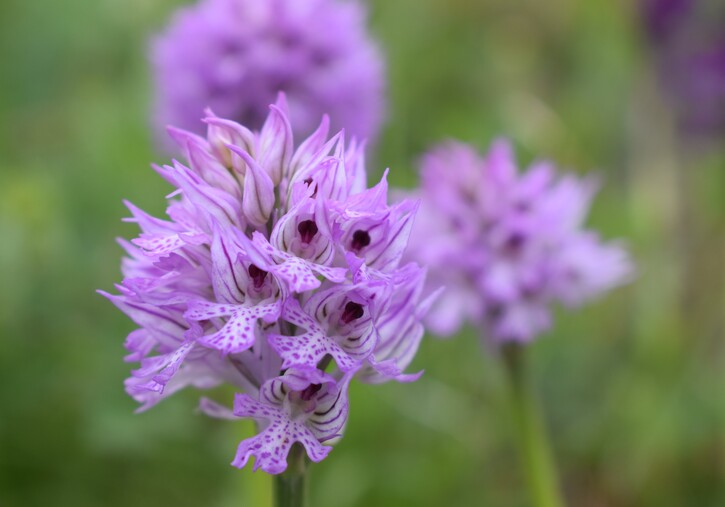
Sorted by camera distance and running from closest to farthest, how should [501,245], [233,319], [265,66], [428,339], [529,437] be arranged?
[233,319] → [529,437] → [501,245] → [265,66] → [428,339]

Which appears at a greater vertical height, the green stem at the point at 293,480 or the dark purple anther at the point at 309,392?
the dark purple anther at the point at 309,392

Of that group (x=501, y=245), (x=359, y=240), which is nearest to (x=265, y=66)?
(x=501, y=245)

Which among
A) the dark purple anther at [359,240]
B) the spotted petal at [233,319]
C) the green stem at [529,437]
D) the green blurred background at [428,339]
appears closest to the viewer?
the spotted petal at [233,319]

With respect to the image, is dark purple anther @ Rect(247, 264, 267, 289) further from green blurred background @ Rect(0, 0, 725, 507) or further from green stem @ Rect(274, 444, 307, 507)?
green blurred background @ Rect(0, 0, 725, 507)

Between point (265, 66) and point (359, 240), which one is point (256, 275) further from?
point (265, 66)

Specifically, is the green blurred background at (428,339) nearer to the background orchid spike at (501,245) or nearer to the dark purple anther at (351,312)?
the background orchid spike at (501,245)

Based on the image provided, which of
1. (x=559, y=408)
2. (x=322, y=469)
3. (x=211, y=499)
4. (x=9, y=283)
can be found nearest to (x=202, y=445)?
(x=211, y=499)

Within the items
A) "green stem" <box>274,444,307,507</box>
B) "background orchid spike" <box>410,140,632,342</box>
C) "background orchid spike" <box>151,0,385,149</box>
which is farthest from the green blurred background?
"green stem" <box>274,444,307,507</box>

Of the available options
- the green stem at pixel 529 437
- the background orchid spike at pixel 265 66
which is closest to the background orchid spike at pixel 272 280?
the green stem at pixel 529 437

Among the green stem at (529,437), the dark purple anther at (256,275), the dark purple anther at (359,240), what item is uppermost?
the green stem at (529,437)
